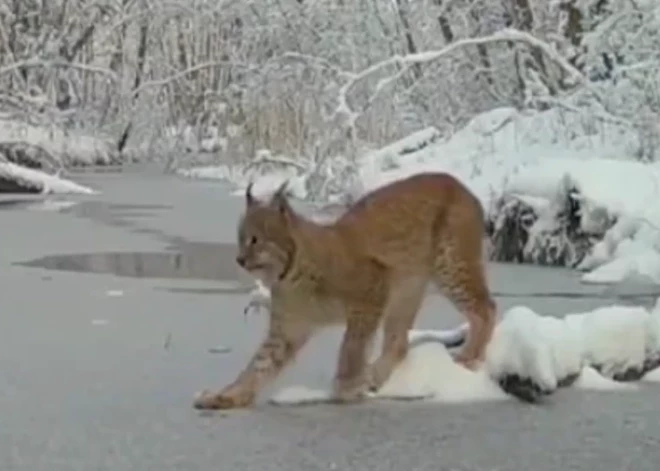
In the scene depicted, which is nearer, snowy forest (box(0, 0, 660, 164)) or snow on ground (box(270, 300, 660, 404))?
snow on ground (box(270, 300, 660, 404))

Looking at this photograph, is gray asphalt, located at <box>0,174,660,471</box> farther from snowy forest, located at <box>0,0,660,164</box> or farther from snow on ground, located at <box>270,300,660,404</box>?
snowy forest, located at <box>0,0,660,164</box>

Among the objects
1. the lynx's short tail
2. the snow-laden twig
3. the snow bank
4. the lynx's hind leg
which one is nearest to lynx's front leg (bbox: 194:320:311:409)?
the lynx's hind leg

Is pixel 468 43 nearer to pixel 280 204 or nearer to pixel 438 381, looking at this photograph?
pixel 438 381

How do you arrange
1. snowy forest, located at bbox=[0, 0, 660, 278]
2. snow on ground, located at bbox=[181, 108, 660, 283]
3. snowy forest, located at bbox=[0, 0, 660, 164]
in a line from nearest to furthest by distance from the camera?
1. snow on ground, located at bbox=[181, 108, 660, 283]
2. snowy forest, located at bbox=[0, 0, 660, 278]
3. snowy forest, located at bbox=[0, 0, 660, 164]

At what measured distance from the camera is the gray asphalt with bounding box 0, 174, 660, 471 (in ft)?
11.6

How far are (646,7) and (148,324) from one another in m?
5.77

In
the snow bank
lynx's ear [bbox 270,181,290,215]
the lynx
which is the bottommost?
the snow bank

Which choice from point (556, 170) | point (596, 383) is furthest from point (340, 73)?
point (596, 383)

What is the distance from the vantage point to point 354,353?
168 inches

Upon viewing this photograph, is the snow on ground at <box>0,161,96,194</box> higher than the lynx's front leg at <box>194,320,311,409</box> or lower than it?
lower

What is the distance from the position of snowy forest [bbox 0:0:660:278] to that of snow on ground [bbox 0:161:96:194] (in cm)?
104

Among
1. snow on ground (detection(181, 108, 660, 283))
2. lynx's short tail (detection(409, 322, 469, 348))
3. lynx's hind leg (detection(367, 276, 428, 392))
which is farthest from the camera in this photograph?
snow on ground (detection(181, 108, 660, 283))

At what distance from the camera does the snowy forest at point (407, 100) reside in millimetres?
9266

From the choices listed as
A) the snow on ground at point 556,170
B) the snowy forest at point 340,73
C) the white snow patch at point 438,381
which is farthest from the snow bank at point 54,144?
the white snow patch at point 438,381
